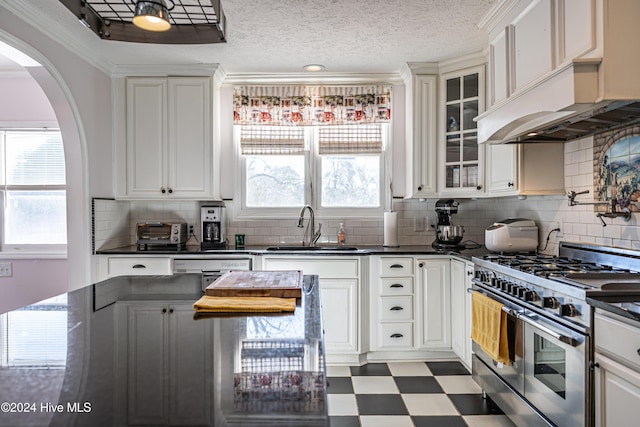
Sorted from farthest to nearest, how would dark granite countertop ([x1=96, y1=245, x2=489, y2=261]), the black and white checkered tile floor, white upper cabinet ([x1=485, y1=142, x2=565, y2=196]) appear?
1. dark granite countertop ([x1=96, y1=245, x2=489, y2=261])
2. white upper cabinet ([x1=485, y1=142, x2=565, y2=196])
3. the black and white checkered tile floor

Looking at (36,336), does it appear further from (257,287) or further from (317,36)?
(317,36)

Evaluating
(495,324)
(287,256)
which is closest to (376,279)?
(287,256)

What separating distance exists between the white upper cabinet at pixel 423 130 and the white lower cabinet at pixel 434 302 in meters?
0.63

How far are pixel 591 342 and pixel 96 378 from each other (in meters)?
1.71

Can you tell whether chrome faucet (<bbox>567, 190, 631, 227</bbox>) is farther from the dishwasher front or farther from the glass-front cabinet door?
the dishwasher front

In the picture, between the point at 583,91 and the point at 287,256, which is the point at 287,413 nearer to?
the point at 583,91

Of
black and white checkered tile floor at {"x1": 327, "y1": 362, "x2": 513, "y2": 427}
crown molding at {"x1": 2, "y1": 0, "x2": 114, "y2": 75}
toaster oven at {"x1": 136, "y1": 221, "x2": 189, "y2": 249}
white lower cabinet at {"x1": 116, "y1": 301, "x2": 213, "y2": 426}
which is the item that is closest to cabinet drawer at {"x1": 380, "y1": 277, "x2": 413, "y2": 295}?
black and white checkered tile floor at {"x1": 327, "y1": 362, "x2": 513, "y2": 427}

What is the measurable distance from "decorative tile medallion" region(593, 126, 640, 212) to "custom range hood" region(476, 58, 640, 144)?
0.23 feet

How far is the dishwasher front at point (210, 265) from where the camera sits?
11.2 feet

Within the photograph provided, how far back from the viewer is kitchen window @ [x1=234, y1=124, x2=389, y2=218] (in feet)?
13.1

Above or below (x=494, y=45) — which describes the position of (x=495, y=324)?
below

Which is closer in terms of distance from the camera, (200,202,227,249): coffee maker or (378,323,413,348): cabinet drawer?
(378,323,413,348): cabinet drawer

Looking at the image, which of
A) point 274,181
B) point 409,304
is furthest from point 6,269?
point 409,304

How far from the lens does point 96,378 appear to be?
2.68 ft
